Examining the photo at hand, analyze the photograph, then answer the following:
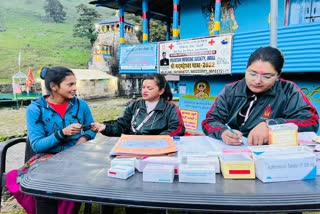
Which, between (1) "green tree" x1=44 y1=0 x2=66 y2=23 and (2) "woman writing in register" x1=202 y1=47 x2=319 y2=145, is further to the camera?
(1) "green tree" x1=44 y1=0 x2=66 y2=23

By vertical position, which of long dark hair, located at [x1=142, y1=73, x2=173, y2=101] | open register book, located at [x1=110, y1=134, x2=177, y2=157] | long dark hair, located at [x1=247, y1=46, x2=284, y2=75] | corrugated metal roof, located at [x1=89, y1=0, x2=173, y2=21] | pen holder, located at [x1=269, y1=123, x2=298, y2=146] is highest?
corrugated metal roof, located at [x1=89, y1=0, x2=173, y2=21]

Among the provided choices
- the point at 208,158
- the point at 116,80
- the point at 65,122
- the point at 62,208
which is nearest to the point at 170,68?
the point at 65,122

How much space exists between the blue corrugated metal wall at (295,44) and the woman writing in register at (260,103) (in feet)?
12.4

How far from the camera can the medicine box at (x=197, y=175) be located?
1.12 meters

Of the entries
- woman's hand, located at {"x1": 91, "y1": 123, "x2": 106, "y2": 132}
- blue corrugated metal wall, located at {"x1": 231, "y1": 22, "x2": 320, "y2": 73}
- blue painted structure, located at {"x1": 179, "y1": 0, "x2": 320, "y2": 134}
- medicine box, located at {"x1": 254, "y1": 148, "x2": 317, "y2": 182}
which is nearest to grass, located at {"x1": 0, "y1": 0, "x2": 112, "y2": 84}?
blue painted structure, located at {"x1": 179, "y1": 0, "x2": 320, "y2": 134}

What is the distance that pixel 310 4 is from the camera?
5898 millimetres

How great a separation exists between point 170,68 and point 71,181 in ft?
21.3

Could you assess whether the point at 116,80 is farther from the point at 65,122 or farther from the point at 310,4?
the point at 65,122

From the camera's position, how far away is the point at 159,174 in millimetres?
1138

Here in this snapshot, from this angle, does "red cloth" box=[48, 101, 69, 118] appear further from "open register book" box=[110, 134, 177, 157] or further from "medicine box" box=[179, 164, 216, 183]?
"medicine box" box=[179, 164, 216, 183]

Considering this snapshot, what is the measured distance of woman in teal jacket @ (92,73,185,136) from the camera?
2473mm

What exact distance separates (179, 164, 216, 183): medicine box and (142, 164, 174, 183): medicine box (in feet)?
0.15

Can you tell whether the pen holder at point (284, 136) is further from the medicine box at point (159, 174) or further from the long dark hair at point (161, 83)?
the long dark hair at point (161, 83)

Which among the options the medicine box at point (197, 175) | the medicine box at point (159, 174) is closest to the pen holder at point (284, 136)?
the medicine box at point (197, 175)
